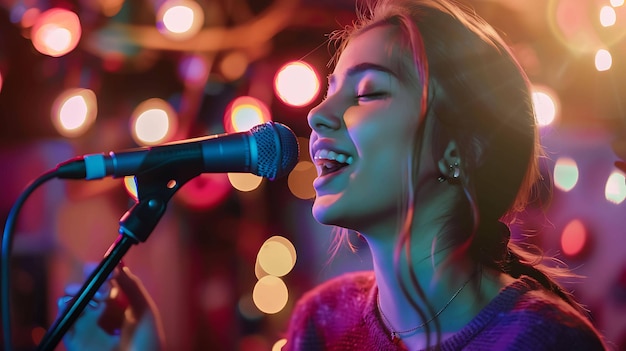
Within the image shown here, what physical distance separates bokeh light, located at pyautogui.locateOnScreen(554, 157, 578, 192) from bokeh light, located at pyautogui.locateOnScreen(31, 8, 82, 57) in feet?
9.47

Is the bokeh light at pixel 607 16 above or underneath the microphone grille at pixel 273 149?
above

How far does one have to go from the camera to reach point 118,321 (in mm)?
1607

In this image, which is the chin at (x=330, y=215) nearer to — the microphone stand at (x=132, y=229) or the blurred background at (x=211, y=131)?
the microphone stand at (x=132, y=229)

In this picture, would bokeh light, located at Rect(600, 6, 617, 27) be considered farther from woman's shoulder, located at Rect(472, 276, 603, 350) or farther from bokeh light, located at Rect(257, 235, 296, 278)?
bokeh light, located at Rect(257, 235, 296, 278)

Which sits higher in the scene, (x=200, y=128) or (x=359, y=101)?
(x=200, y=128)

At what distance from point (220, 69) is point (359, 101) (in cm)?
226

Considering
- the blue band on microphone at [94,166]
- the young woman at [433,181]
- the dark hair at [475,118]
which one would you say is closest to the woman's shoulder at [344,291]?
the young woman at [433,181]

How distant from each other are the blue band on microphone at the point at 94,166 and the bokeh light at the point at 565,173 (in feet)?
10.4

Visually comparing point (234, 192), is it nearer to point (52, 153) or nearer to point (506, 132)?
point (52, 153)

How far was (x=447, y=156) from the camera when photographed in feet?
4.73

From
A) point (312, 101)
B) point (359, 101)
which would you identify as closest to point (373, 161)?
point (359, 101)

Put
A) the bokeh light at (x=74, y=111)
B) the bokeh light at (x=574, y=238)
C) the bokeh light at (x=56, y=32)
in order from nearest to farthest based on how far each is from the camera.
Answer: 1. the bokeh light at (x=56, y=32)
2. the bokeh light at (x=74, y=111)
3. the bokeh light at (x=574, y=238)

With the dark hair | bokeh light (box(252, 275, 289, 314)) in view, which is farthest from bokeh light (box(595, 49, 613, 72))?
bokeh light (box(252, 275, 289, 314))

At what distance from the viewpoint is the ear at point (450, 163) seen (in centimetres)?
144
